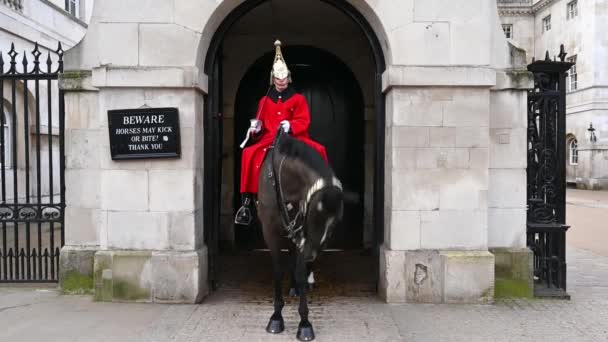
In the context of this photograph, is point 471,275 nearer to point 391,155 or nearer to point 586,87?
point 391,155

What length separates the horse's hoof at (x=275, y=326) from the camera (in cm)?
500

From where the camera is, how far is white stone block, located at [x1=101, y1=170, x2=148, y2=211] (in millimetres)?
5988

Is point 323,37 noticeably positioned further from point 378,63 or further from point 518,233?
point 518,233

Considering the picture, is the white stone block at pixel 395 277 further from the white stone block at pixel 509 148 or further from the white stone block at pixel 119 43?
the white stone block at pixel 119 43

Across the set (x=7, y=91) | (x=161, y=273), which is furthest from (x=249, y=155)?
(x=7, y=91)

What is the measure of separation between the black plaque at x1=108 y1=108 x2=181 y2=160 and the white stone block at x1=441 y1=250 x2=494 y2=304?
137 inches

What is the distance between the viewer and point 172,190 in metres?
5.98

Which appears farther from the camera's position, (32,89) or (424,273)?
(32,89)

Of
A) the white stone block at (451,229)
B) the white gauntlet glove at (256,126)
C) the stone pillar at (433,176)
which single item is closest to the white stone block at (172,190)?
the white gauntlet glove at (256,126)

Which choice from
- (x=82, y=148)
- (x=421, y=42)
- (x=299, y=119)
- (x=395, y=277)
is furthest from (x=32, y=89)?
(x=395, y=277)

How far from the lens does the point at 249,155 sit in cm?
566

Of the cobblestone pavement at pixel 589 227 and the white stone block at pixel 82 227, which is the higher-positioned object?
the white stone block at pixel 82 227

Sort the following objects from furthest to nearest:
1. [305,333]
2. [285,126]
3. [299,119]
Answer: [299,119] → [285,126] → [305,333]

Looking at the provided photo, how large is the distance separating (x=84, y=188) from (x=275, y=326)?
317 centimetres
